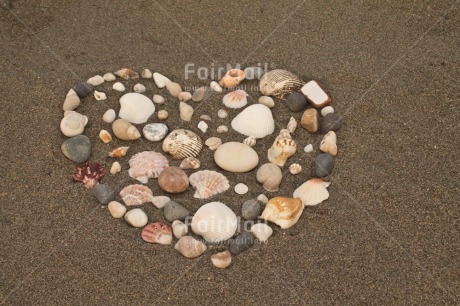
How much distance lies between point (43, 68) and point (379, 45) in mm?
2957

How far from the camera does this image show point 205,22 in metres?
4.45

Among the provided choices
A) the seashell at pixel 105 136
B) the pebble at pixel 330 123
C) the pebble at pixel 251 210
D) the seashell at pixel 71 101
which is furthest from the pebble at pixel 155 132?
the pebble at pixel 330 123

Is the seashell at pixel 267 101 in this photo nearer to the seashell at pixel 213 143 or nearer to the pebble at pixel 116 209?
the seashell at pixel 213 143

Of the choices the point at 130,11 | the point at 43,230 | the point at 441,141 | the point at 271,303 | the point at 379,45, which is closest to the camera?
the point at 271,303

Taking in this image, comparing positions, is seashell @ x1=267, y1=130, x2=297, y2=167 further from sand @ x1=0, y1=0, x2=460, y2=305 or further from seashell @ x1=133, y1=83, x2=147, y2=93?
seashell @ x1=133, y1=83, x2=147, y2=93

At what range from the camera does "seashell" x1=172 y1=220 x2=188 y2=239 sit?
304 cm

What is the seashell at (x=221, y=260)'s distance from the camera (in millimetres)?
2861

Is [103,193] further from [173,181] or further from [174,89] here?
[174,89]

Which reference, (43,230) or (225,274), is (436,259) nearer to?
(225,274)

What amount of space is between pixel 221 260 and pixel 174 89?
162cm

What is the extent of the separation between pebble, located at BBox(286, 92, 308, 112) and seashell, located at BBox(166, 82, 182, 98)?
0.91 metres

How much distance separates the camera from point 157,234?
300 cm

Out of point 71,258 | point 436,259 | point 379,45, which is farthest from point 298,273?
point 379,45

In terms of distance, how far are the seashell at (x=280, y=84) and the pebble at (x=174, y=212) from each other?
4.32ft
